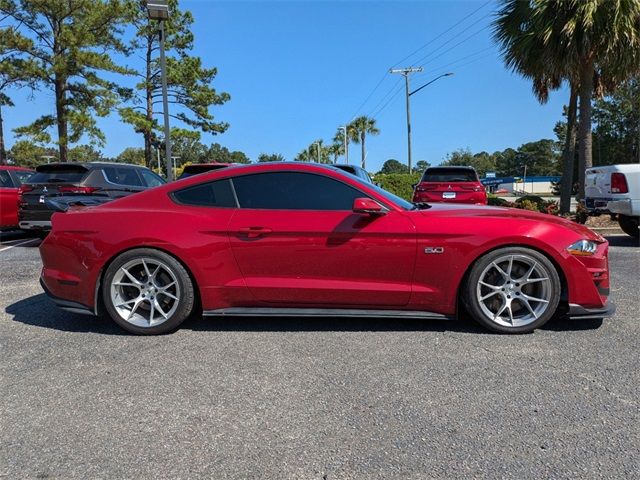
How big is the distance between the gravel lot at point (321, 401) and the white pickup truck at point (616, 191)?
14.4ft

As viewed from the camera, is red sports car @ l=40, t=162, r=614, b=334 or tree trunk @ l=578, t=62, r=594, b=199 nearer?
red sports car @ l=40, t=162, r=614, b=334

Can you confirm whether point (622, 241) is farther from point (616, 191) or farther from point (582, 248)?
point (582, 248)

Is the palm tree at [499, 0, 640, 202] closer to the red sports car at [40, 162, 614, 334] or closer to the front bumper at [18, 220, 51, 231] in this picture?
the red sports car at [40, 162, 614, 334]

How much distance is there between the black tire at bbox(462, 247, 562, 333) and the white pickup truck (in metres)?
5.11

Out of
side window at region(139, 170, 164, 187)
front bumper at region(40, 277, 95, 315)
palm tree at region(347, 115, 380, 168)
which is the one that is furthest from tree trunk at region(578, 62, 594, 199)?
palm tree at region(347, 115, 380, 168)

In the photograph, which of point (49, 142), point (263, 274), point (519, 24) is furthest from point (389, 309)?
point (49, 142)

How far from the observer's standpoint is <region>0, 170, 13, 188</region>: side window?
9.48 meters

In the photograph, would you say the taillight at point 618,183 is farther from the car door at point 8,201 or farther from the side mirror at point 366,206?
the car door at point 8,201

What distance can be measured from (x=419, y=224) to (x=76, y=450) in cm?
267

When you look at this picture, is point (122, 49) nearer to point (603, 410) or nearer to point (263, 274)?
point (263, 274)

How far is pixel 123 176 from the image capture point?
29.4 ft

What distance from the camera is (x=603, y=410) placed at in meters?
2.56

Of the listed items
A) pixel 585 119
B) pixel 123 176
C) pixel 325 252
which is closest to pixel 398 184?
pixel 585 119

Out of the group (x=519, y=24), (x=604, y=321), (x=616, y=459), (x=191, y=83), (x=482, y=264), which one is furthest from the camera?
(x=191, y=83)
